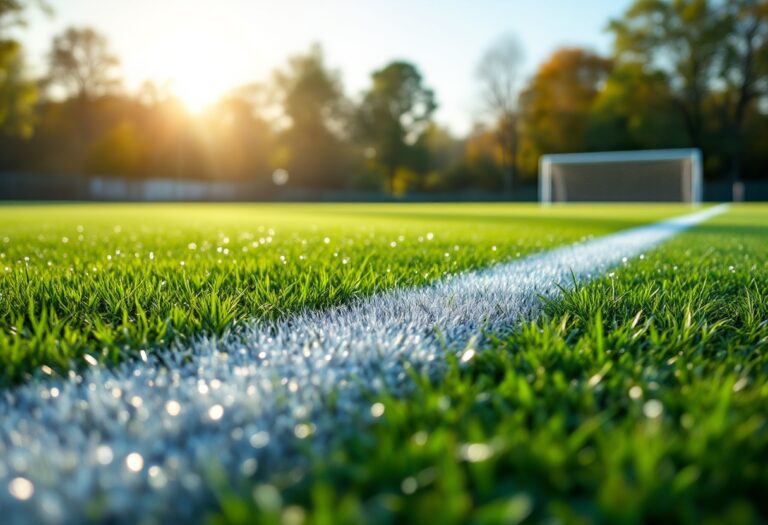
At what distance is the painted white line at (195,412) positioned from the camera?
89 centimetres

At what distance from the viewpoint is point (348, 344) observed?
1.71 metres

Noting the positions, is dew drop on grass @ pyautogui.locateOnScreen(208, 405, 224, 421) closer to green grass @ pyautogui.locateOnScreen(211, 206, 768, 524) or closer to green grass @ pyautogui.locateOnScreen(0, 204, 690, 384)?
green grass @ pyautogui.locateOnScreen(211, 206, 768, 524)

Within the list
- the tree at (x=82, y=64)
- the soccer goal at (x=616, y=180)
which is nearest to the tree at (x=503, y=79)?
the soccer goal at (x=616, y=180)

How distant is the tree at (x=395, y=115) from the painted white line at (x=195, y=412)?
157ft

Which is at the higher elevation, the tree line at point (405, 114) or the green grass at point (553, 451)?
the tree line at point (405, 114)

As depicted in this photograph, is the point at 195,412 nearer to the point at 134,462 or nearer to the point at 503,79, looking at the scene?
the point at 134,462

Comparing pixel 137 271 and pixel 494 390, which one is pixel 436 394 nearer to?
pixel 494 390

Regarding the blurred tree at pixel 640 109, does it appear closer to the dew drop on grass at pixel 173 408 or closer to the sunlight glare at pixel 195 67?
the sunlight glare at pixel 195 67

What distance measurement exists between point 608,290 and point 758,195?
153 ft

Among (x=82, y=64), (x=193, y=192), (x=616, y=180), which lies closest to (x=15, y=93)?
(x=82, y=64)

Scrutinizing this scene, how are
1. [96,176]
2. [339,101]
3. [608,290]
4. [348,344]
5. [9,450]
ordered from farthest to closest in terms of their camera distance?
1. [339,101]
2. [96,176]
3. [608,290]
4. [348,344]
5. [9,450]

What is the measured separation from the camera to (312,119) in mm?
50438

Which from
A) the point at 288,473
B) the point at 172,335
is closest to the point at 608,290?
the point at 172,335

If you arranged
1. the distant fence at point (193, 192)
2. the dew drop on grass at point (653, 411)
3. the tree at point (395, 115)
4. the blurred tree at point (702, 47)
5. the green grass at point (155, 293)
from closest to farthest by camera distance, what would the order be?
the dew drop on grass at point (653, 411) → the green grass at point (155, 293) → the blurred tree at point (702, 47) → the distant fence at point (193, 192) → the tree at point (395, 115)
